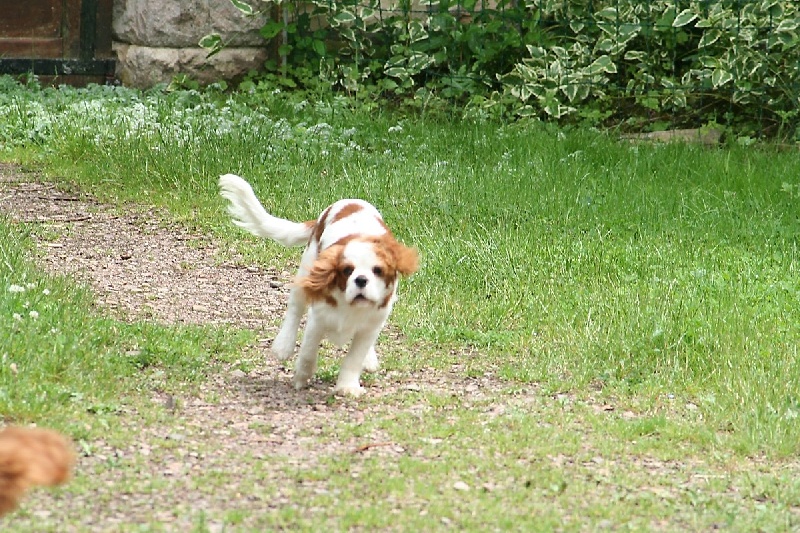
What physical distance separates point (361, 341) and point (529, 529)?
155cm

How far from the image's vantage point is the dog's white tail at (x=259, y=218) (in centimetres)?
586

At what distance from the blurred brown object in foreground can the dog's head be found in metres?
2.14

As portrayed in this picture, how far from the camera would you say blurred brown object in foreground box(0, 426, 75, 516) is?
2674mm

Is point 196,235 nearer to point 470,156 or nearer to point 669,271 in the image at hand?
point 470,156

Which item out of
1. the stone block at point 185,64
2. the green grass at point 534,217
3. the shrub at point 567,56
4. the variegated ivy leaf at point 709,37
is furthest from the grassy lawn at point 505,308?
the variegated ivy leaf at point 709,37

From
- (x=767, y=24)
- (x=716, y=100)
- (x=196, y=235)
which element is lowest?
(x=196, y=235)

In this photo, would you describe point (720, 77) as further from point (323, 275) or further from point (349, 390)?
point (323, 275)

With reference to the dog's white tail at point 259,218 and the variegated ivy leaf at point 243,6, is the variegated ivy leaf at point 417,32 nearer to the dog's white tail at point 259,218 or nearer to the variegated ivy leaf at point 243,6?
the variegated ivy leaf at point 243,6

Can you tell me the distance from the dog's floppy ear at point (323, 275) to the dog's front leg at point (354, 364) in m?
0.28

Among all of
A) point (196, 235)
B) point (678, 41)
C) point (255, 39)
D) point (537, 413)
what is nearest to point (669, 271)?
point (537, 413)

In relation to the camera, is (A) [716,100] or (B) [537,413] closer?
(B) [537,413]

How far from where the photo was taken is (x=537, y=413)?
507 cm

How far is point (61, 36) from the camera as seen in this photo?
12.0m

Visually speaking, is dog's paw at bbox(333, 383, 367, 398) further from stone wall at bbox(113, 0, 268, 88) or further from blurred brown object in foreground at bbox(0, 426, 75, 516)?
stone wall at bbox(113, 0, 268, 88)
